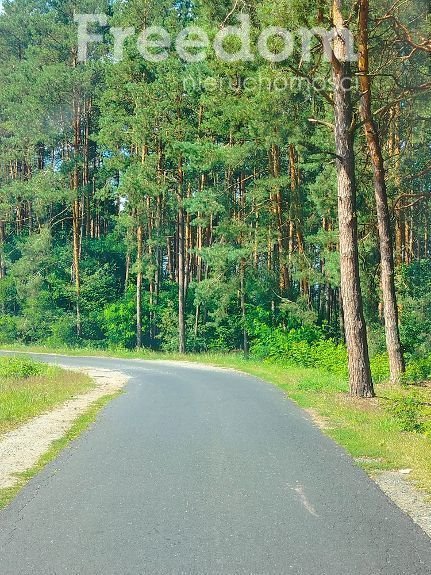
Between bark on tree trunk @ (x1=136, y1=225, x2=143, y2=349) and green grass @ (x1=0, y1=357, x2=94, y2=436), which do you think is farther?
bark on tree trunk @ (x1=136, y1=225, x2=143, y2=349)

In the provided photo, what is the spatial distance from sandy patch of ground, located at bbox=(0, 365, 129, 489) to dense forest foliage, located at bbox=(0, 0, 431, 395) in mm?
7227

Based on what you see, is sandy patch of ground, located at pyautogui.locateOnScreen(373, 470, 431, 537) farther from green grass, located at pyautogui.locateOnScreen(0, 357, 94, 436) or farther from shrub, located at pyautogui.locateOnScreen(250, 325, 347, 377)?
shrub, located at pyautogui.locateOnScreen(250, 325, 347, 377)

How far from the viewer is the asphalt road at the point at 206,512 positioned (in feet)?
17.6

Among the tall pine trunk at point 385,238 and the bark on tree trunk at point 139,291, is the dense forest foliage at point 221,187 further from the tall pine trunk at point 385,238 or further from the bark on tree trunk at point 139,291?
the bark on tree trunk at point 139,291

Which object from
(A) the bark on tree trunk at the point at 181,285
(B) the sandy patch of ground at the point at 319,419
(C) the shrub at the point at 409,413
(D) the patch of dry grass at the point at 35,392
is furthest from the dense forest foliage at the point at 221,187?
(D) the patch of dry grass at the point at 35,392

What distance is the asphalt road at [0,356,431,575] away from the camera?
17.6 ft

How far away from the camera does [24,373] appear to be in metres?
24.8

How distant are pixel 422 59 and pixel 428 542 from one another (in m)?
24.9

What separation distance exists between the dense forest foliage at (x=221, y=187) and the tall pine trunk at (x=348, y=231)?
2.2 inches

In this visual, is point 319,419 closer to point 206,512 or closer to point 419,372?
point 206,512

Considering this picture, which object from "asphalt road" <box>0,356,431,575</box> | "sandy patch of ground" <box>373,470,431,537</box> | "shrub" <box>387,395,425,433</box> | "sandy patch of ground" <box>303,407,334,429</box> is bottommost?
"sandy patch of ground" <box>373,470,431,537</box>

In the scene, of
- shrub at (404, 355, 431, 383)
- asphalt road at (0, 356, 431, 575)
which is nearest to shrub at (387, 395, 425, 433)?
asphalt road at (0, 356, 431, 575)

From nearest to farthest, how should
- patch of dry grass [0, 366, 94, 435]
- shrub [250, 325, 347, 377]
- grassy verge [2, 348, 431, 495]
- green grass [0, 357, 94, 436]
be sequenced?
grassy verge [2, 348, 431, 495] → patch of dry grass [0, 366, 94, 435] → green grass [0, 357, 94, 436] → shrub [250, 325, 347, 377]

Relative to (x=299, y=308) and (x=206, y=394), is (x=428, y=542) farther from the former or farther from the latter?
(x=299, y=308)
